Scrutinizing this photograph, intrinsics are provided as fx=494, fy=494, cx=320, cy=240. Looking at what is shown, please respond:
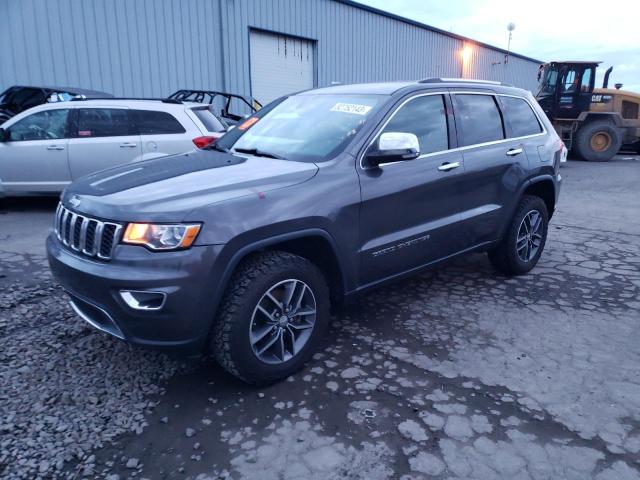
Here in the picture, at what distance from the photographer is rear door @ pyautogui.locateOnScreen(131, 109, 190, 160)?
23.7 ft

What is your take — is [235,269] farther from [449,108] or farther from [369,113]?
[449,108]

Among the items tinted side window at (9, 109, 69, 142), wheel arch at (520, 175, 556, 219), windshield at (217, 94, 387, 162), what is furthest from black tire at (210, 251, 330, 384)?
tinted side window at (9, 109, 69, 142)

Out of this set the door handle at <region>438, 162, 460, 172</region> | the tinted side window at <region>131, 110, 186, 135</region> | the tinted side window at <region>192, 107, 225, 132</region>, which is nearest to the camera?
the door handle at <region>438, 162, 460, 172</region>

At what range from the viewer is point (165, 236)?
8.13 ft

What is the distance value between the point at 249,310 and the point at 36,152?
605 centimetres

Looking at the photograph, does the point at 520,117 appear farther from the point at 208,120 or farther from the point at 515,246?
the point at 208,120

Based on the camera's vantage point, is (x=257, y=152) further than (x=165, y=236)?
Yes

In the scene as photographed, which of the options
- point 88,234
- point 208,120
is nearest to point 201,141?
point 208,120

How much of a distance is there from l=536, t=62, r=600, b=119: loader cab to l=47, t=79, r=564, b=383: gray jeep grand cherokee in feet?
42.6

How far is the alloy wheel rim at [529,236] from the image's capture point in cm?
464

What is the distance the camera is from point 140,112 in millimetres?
7273

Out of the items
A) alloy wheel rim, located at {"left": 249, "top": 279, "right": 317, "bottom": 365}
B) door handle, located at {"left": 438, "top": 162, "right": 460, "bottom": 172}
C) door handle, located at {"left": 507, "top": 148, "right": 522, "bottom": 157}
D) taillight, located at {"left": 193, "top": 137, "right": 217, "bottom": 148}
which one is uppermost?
door handle, located at {"left": 507, "top": 148, "right": 522, "bottom": 157}

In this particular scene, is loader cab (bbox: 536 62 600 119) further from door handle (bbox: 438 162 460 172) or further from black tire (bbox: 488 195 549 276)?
door handle (bbox: 438 162 460 172)

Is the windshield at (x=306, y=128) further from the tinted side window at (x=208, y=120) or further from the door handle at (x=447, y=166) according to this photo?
the tinted side window at (x=208, y=120)
